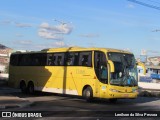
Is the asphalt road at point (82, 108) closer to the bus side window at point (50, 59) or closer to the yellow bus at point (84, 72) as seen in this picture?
the yellow bus at point (84, 72)

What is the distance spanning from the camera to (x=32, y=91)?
3017cm

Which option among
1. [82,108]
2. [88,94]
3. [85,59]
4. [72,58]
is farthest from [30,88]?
[82,108]

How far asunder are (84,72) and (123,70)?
2573 millimetres

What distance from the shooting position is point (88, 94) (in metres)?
24.2

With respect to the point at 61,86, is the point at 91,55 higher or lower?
higher

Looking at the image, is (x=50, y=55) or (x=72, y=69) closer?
(x=72, y=69)

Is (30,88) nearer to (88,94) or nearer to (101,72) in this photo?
(88,94)

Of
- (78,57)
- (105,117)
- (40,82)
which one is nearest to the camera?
(105,117)

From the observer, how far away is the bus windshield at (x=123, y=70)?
2333 cm

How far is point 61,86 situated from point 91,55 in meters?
3.93

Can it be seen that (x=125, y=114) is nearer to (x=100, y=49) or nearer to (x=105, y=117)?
(x=105, y=117)

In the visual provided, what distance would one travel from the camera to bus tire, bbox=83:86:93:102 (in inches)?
945

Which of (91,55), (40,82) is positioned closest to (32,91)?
(40,82)

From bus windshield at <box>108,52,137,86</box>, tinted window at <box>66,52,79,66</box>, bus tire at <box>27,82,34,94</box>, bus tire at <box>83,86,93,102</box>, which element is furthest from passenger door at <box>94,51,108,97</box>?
bus tire at <box>27,82,34,94</box>
